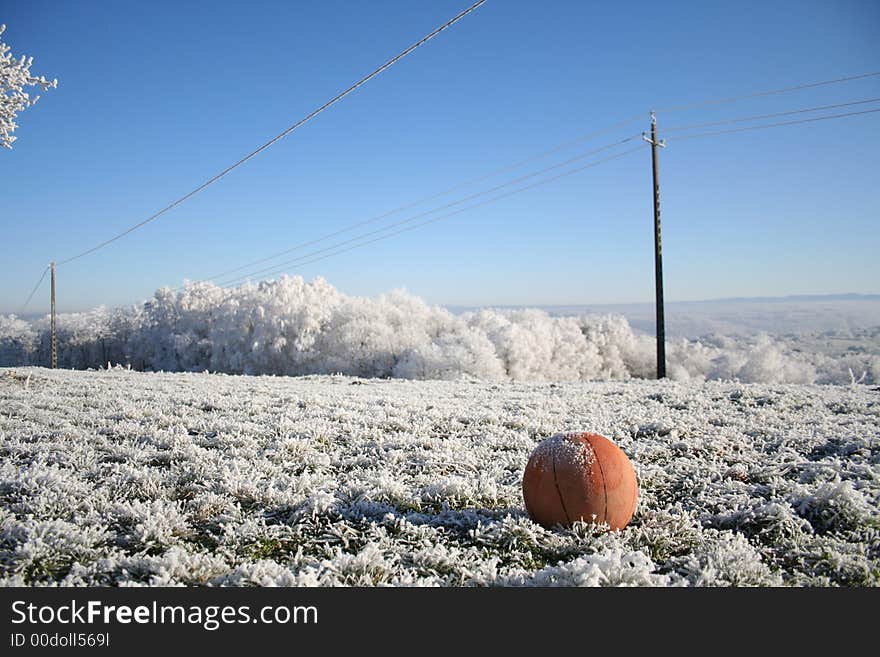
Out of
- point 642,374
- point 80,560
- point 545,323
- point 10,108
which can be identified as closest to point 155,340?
point 545,323

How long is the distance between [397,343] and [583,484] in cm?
6210

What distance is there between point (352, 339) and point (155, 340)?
138ft

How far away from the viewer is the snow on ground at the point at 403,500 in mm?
4383

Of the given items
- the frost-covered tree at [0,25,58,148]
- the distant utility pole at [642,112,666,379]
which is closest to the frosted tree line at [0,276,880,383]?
the distant utility pole at [642,112,666,379]

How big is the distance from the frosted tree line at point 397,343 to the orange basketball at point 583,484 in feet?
162

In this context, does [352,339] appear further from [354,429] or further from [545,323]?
[354,429]

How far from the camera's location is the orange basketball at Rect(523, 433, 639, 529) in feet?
16.7

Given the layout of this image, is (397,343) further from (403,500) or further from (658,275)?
(403,500)

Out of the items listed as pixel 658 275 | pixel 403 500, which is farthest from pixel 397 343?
pixel 403 500

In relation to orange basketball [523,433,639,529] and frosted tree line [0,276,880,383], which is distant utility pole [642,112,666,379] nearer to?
orange basketball [523,433,639,529]

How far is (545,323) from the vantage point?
242ft

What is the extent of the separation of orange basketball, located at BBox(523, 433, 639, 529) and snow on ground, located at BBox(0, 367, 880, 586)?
20 cm

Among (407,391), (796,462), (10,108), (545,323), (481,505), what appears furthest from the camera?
(545,323)

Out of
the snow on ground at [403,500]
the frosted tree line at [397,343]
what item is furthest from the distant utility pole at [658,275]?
the frosted tree line at [397,343]
